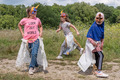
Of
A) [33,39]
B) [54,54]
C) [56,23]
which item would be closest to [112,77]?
[33,39]

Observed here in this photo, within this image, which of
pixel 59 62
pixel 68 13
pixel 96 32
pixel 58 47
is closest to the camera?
pixel 96 32

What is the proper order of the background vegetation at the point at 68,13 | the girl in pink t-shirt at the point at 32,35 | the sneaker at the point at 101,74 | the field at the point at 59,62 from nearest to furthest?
1. the sneaker at the point at 101,74
2. the field at the point at 59,62
3. the girl in pink t-shirt at the point at 32,35
4. the background vegetation at the point at 68,13

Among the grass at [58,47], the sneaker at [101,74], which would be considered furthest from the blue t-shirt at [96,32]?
the grass at [58,47]

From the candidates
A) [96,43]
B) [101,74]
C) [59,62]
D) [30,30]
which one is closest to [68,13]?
[59,62]

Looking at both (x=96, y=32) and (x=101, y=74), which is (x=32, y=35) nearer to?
(x=96, y=32)

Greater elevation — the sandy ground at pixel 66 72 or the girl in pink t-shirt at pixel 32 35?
the girl in pink t-shirt at pixel 32 35

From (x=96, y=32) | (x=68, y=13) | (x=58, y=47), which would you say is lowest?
(x=58, y=47)

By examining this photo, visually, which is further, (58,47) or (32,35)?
(58,47)

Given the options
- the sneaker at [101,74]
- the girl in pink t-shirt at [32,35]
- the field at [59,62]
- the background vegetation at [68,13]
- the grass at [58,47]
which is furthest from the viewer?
the background vegetation at [68,13]

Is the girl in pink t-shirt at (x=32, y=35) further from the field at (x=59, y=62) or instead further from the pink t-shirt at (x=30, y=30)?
the field at (x=59, y=62)

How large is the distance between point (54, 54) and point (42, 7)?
4001cm

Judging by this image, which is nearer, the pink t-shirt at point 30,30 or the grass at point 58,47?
the pink t-shirt at point 30,30

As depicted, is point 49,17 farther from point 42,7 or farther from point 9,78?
point 9,78

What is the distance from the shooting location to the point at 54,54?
8125 millimetres
